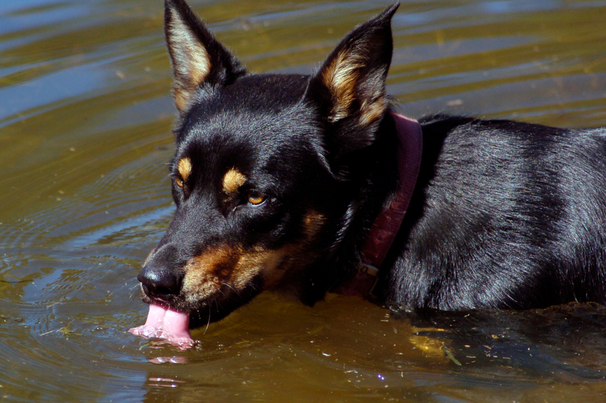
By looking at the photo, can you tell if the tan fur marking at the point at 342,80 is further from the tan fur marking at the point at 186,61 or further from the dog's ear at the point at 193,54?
the tan fur marking at the point at 186,61

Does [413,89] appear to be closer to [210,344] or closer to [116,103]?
[116,103]

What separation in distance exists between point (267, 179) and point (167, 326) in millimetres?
985

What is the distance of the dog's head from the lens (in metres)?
3.81

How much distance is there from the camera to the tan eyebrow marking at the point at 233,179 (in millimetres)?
3822

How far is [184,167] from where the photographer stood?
3982mm

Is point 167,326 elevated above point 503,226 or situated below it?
below

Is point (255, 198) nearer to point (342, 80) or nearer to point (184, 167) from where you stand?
point (184, 167)

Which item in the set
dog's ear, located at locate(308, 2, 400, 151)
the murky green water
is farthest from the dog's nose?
dog's ear, located at locate(308, 2, 400, 151)

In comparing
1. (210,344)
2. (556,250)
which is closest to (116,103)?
(210,344)

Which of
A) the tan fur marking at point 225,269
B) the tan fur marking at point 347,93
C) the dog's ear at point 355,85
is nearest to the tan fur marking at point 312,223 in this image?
the tan fur marking at point 225,269

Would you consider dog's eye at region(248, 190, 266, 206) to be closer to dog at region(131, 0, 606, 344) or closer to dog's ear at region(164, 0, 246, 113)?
dog at region(131, 0, 606, 344)

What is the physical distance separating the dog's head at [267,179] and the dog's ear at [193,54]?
252mm

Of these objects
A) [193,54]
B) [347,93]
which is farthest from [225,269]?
[193,54]

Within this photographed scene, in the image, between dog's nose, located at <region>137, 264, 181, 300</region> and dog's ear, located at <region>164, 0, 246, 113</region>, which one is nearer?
dog's nose, located at <region>137, 264, 181, 300</region>
